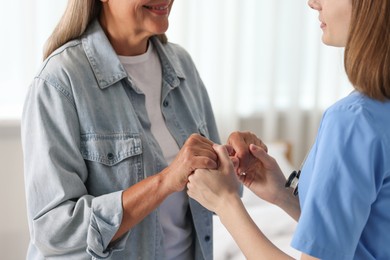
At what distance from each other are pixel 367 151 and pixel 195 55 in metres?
2.00

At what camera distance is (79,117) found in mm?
1406

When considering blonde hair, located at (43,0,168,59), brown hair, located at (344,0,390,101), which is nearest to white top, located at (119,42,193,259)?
blonde hair, located at (43,0,168,59)

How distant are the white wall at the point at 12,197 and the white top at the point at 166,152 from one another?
136cm

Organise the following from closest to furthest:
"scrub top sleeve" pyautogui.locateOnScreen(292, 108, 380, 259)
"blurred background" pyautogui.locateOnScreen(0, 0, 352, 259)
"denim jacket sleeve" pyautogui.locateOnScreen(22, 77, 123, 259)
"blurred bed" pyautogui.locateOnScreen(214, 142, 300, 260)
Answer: "scrub top sleeve" pyautogui.locateOnScreen(292, 108, 380, 259)
"denim jacket sleeve" pyautogui.locateOnScreen(22, 77, 123, 259)
"blurred bed" pyautogui.locateOnScreen(214, 142, 300, 260)
"blurred background" pyautogui.locateOnScreen(0, 0, 352, 259)

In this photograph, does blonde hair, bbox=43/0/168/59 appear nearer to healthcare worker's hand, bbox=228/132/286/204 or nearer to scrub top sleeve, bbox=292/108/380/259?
healthcare worker's hand, bbox=228/132/286/204

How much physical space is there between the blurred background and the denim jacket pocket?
4.84 feet

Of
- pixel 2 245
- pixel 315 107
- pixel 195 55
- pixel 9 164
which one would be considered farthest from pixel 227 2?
pixel 2 245

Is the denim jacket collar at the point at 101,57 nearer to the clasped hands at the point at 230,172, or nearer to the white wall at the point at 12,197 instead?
the clasped hands at the point at 230,172

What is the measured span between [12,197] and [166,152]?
151 cm

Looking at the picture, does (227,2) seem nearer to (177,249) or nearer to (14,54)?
(14,54)

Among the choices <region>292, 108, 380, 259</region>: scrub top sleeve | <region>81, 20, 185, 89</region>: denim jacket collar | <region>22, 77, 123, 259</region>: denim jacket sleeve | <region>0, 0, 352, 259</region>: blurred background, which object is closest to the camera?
<region>292, 108, 380, 259</region>: scrub top sleeve

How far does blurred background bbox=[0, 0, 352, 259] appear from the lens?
2789 millimetres

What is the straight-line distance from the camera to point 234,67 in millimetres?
3100

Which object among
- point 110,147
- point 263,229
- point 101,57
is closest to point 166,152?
point 110,147
